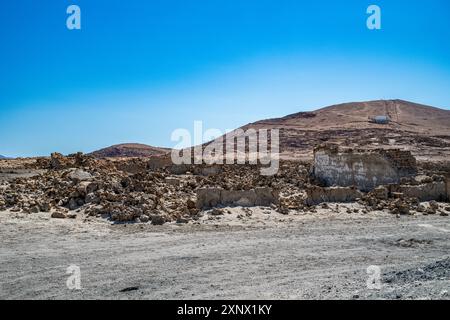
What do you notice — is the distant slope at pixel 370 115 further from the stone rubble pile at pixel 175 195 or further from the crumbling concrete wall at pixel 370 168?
the stone rubble pile at pixel 175 195

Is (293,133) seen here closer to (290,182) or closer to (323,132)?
(323,132)

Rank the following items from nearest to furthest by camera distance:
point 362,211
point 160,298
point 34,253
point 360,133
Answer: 1. point 160,298
2. point 34,253
3. point 362,211
4. point 360,133

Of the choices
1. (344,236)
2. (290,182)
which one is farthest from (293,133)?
(344,236)

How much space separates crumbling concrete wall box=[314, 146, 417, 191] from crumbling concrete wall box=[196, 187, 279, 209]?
441 cm

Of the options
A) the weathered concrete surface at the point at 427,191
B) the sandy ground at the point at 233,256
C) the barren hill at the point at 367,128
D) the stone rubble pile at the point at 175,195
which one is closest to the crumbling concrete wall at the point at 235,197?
the stone rubble pile at the point at 175,195

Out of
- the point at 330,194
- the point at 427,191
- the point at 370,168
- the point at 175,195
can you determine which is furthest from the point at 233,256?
the point at 370,168

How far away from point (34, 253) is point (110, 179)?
5605 millimetres

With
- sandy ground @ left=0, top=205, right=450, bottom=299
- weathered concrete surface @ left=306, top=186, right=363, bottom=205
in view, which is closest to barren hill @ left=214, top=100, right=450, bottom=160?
weathered concrete surface @ left=306, top=186, right=363, bottom=205

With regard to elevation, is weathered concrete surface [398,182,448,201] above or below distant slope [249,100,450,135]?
below

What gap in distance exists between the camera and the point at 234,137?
150 feet

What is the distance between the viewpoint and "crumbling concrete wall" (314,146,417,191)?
16906mm

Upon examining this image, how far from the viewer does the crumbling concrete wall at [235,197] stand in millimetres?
13422

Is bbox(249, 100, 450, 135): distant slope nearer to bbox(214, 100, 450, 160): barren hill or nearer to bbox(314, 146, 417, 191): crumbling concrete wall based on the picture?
bbox(214, 100, 450, 160): barren hill

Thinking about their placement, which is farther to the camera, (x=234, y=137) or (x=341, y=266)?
(x=234, y=137)
